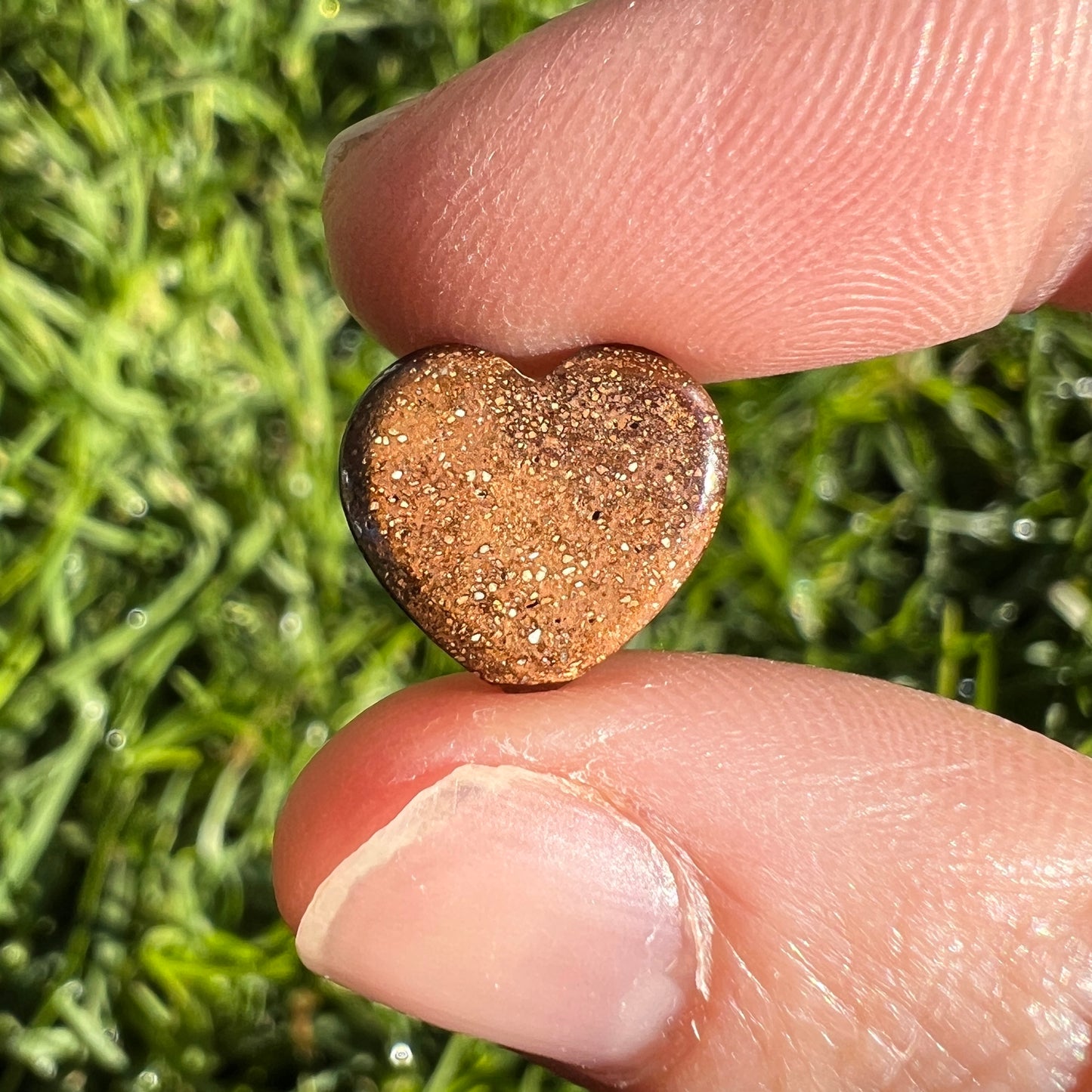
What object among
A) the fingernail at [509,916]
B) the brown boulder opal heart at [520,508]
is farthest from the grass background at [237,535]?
the brown boulder opal heart at [520,508]

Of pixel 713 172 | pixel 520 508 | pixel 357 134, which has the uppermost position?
pixel 357 134

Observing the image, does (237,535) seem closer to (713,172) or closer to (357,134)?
(357,134)

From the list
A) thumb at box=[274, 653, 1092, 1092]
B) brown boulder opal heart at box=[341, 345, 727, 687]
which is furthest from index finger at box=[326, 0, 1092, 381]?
thumb at box=[274, 653, 1092, 1092]

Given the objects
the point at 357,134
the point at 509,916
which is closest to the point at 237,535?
the point at 357,134

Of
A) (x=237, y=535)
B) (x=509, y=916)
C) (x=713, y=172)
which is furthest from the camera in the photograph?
(x=237, y=535)

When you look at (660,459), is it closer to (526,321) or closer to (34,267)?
(526,321)

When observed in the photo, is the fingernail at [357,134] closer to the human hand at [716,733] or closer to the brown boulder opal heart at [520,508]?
the human hand at [716,733]
